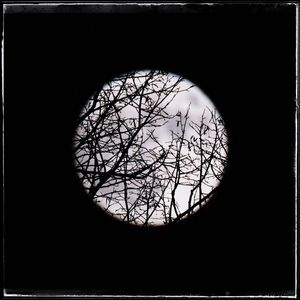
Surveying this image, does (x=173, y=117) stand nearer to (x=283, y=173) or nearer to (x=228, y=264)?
(x=283, y=173)

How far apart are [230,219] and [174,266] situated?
0.82 meters

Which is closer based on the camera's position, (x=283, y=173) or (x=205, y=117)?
(x=205, y=117)

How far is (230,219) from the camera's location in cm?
403

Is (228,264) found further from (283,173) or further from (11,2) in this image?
(11,2)

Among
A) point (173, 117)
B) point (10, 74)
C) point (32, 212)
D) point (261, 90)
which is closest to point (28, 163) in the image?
point (32, 212)

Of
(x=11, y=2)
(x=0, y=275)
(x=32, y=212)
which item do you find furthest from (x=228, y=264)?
(x=11, y=2)

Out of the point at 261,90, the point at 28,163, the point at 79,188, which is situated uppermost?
the point at 261,90

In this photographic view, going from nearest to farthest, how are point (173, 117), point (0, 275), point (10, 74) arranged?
point (0, 275) < point (173, 117) < point (10, 74)

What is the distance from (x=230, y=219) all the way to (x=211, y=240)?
302 mm

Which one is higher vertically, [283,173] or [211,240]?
[283,173]

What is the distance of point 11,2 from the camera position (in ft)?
5.62

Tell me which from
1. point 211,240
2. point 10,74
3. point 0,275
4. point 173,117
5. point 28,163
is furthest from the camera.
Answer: point 211,240

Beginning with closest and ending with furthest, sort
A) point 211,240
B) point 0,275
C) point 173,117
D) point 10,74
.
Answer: point 0,275
point 173,117
point 10,74
point 211,240

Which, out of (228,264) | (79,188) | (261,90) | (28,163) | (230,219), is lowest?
(228,264)
